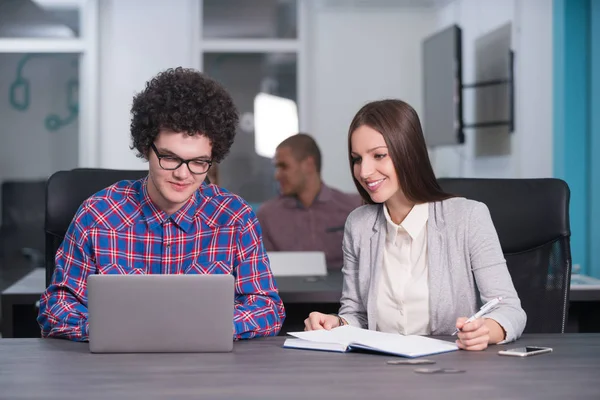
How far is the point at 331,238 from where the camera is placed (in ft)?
13.4

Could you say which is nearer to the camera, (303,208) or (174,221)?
(174,221)

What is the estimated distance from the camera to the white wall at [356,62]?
22.2ft

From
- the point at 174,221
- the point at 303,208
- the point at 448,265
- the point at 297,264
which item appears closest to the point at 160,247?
the point at 174,221

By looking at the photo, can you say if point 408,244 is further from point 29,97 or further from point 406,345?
point 29,97

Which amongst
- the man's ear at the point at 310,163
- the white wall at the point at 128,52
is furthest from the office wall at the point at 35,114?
the man's ear at the point at 310,163

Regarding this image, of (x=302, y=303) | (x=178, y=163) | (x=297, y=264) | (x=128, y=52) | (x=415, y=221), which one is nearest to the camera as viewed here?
(x=178, y=163)

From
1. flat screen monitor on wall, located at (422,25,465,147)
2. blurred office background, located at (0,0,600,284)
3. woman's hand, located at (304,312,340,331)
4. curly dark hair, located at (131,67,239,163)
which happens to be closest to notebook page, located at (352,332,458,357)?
woman's hand, located at (304,312,340,331)

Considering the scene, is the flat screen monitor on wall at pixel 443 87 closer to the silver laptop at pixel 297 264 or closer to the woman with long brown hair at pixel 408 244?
the silver laptop at pixel 297 264

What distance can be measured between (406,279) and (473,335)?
45 centimetres

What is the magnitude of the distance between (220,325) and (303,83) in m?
5.60

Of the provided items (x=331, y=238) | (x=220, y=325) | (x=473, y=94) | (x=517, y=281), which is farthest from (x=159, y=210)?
(x=473, y=94)

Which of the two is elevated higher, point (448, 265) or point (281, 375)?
point (448, 265)

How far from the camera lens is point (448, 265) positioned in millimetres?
1958

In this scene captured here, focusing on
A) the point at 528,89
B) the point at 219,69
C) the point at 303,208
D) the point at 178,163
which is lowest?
the point at 303,208
